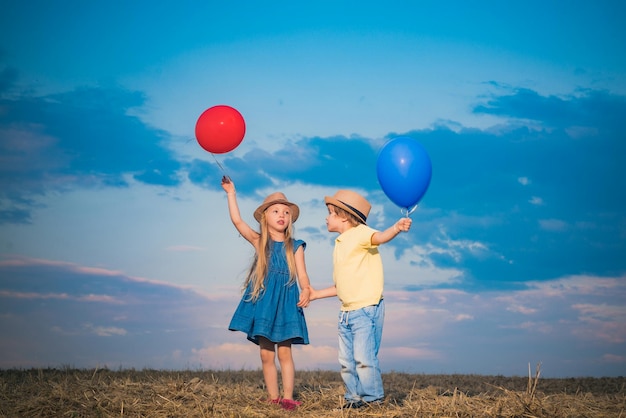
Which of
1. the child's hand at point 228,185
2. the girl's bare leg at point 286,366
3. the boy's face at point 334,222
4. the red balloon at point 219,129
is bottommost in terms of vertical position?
the girl's bare leg at point 286,366

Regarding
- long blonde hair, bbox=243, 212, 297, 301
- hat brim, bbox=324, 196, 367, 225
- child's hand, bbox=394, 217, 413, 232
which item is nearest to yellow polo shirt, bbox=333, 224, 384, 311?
A: hat brim, bbox=324, 196, 367, 225

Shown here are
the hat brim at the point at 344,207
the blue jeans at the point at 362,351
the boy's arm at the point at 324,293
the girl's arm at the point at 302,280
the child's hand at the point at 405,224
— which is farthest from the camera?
the girl's arm at the point at 302,280

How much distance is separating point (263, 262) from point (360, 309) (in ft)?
4.29

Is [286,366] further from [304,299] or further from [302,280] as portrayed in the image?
[302,280]

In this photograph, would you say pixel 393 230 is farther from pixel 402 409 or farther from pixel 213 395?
pixel 213 395

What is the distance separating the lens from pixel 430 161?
696 cm

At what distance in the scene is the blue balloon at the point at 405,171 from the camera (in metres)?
6.79

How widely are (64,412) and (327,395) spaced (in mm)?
2759

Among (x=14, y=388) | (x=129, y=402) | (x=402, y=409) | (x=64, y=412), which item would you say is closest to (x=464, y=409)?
(x=402, y=409)

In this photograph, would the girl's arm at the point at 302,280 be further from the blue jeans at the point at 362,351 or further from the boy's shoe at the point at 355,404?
the boy's shoe at the point at 355,404

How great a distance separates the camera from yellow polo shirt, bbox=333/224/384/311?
6.71m

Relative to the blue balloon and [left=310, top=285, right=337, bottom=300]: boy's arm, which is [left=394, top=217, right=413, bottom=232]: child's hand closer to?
the blue balloon

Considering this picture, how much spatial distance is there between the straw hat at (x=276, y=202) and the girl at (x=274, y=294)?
1 centimetres

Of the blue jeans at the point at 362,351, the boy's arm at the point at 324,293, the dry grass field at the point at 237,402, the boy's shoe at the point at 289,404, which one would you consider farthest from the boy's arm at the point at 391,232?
the boy's shoe at the point at 289,404
